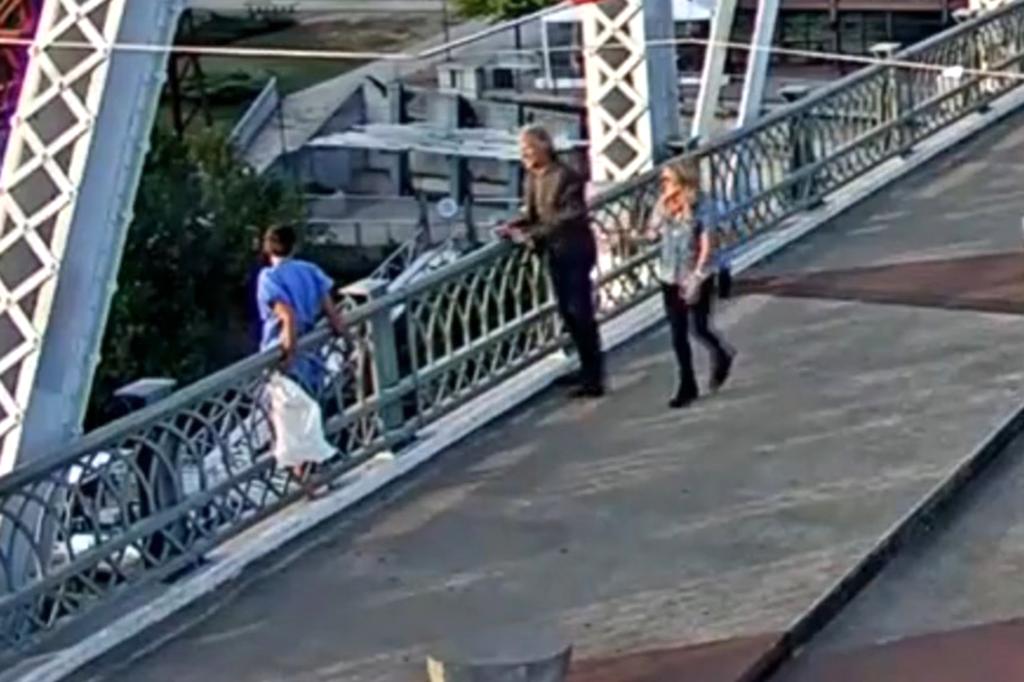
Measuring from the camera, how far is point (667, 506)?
36.7 feet

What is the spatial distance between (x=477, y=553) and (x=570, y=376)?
2663 mm

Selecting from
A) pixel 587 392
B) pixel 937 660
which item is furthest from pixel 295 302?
pixel 937 660

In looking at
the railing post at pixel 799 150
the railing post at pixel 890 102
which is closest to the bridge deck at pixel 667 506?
the railing post at pixel 799 150

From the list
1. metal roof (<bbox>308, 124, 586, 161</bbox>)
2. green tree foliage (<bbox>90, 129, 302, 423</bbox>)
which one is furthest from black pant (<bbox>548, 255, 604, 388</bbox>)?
metal roof (<bbox>308, 124, 586, 161</bbox>)

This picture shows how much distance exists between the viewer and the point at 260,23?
2146 inches

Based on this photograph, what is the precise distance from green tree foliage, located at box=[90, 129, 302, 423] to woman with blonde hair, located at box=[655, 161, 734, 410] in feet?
60.2

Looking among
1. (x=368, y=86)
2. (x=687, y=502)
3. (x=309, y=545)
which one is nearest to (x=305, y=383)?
(x=309, y=545)

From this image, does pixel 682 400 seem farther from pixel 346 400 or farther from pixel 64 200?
pixel 64 200

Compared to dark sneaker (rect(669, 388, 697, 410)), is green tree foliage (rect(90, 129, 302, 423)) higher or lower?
lower

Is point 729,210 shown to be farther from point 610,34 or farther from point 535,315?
point 535,315

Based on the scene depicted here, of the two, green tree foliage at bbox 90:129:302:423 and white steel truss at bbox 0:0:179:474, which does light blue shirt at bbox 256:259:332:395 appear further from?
green tree foliage at bbox 90:129:302:423

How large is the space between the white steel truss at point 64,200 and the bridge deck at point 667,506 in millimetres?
1228

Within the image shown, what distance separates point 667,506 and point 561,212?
6.84 ft

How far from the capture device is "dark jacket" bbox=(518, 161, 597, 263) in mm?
12492
